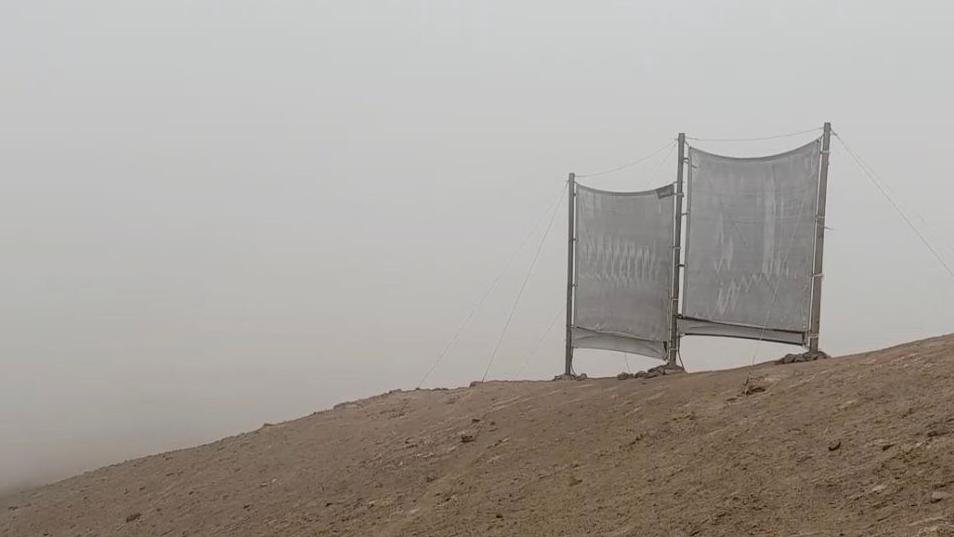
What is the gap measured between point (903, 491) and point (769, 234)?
4553mm

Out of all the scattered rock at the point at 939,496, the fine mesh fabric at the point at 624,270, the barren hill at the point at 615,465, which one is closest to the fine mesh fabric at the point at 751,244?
the fine mesh fabric at the point at 624,270

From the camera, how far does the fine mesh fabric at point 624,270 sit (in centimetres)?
927

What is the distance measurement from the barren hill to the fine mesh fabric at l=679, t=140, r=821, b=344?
0.79 meters

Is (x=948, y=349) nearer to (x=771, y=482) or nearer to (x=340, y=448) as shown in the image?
(x=771, y=482)

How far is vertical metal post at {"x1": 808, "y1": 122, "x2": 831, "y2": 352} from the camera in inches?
311

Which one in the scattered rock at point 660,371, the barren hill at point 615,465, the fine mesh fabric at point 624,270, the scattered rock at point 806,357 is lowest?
the barren hill at point 615,465

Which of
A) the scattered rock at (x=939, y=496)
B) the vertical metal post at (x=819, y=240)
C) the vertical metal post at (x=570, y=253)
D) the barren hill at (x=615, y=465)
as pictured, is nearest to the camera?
the scattered rock at (x=939, y=496)

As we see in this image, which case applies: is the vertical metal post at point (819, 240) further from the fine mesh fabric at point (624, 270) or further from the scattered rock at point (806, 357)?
the fine mesh fabric at point (624, 270)

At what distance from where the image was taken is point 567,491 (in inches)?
244

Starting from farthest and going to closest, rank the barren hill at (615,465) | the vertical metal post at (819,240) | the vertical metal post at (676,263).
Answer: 1. the vertical metal post at (676,263)
2. the vertical metal post at (819,240)
3. the barren hill at (615,465)

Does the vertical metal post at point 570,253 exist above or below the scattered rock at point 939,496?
above

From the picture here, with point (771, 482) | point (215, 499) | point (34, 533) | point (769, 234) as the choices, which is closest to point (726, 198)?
point (769, 234)

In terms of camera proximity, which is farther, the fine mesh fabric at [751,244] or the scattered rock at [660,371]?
the scattered rock at [660,371]

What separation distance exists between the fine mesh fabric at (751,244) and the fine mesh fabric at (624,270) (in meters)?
0.34
